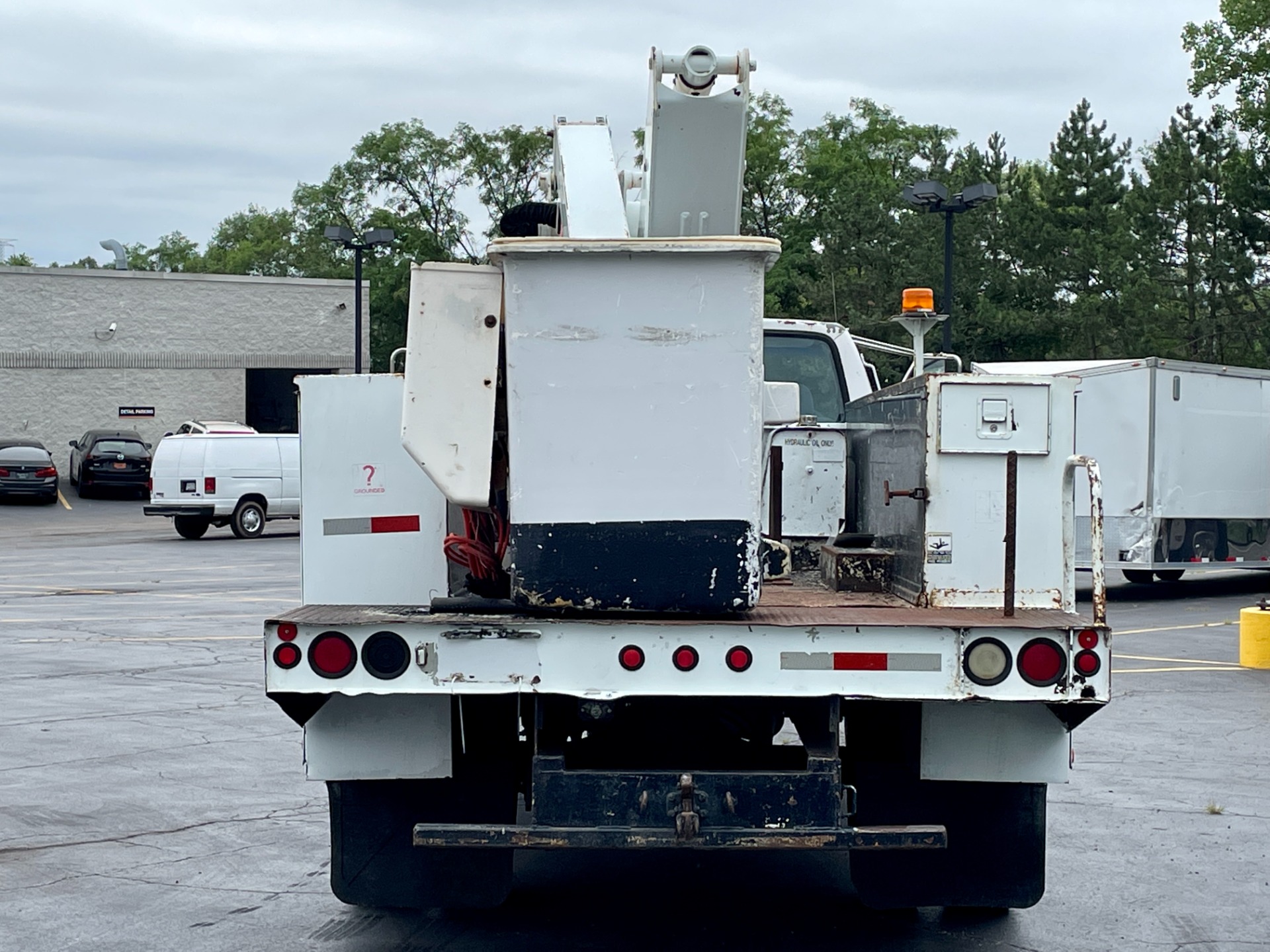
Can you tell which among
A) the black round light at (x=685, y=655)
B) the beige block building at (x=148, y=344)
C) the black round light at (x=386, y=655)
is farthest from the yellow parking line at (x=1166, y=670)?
the beige block building at (x=148, y=344)

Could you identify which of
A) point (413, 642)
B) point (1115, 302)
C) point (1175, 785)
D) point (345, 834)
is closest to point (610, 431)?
point (413, 642)

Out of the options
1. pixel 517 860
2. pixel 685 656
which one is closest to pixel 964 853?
pixel 685 656

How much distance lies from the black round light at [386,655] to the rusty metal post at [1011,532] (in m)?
1.87

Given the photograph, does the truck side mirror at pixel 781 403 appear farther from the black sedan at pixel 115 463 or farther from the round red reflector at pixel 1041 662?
the black sedan at pixel 115 463

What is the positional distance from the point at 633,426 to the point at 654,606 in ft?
1.87

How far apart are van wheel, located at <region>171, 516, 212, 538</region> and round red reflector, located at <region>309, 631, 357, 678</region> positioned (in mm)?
26476

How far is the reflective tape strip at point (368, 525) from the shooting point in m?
5.62

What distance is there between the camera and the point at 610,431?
16.4ft

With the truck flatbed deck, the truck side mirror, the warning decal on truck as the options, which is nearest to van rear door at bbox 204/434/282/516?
the truck side mirror

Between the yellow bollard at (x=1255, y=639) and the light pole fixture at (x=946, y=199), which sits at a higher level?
the light pole fixture at (x=946, y=199)

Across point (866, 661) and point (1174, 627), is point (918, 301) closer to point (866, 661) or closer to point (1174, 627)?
point (866, 661)

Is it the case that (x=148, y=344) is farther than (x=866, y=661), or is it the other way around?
(x=148, y=344)

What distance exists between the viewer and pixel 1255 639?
13859mm

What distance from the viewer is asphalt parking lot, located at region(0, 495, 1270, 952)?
590 centimetres
